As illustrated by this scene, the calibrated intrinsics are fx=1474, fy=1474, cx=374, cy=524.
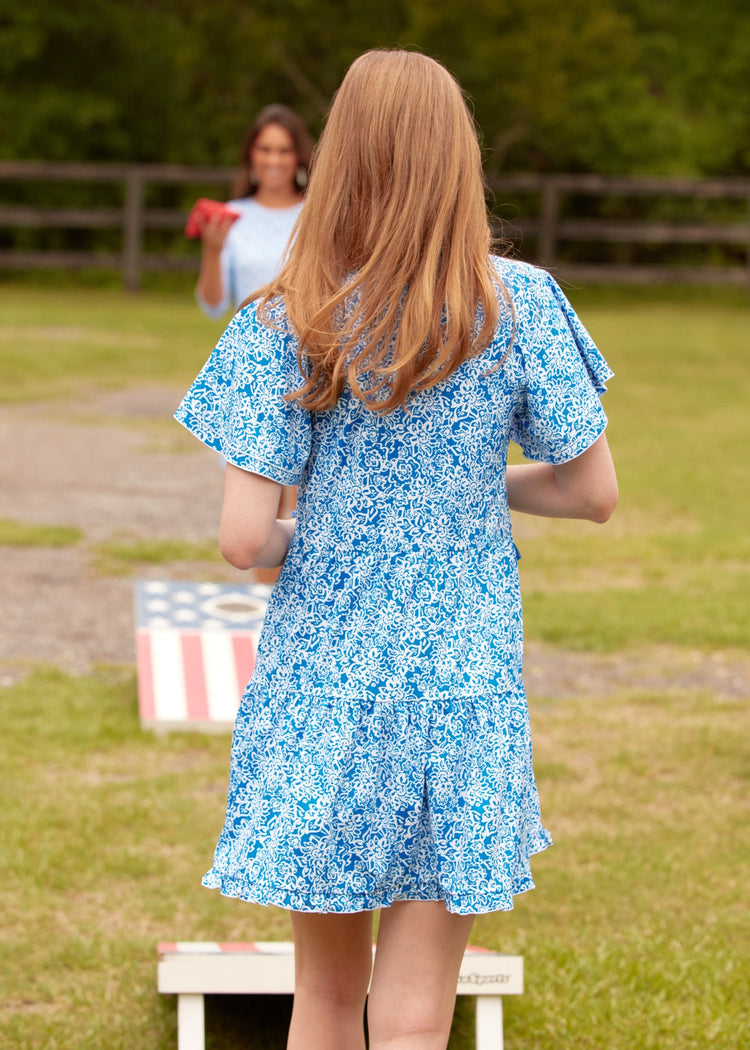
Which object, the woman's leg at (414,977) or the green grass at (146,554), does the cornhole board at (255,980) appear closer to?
the woman's leg at (414,977)

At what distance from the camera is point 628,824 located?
13.7 ft

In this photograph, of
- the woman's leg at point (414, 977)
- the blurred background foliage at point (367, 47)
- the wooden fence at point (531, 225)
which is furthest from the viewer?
the blurred background foliage at point (367, 47)

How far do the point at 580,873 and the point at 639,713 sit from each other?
136 centimetres

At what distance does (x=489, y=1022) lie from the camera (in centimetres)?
280

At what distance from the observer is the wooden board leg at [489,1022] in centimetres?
279

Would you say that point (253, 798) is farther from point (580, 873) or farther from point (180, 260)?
point (180, 260)

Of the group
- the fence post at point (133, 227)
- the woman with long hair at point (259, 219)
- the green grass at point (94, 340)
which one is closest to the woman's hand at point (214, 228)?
the woman with long hair at point (259, 219)

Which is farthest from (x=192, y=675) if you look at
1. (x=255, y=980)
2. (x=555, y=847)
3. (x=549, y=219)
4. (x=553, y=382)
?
(x=549, y=219)

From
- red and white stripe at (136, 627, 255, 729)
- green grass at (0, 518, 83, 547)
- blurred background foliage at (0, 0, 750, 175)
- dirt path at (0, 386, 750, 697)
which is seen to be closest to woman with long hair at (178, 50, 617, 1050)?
red and white stripe at (136, 627, 255, 729)

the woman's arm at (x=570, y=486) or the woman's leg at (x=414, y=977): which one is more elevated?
the woman's arm at (x=570, y=486)

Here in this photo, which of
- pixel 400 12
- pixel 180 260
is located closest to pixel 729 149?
pixel 400 12

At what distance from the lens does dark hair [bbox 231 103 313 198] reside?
596 cm

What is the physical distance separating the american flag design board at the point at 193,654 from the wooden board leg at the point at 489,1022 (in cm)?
208

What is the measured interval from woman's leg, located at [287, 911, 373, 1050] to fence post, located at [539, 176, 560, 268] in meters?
20.1
